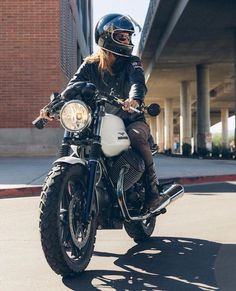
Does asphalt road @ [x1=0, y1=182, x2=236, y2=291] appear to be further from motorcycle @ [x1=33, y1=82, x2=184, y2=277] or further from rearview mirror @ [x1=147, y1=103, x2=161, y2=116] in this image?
rearview mirror @ [x1=147, y1=103, x2=161, y2=116]

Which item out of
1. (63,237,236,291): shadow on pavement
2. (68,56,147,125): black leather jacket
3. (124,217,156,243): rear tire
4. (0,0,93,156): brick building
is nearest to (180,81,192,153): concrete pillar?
(0,0,93,156): brick building

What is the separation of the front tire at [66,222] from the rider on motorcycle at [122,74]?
74 centimetres

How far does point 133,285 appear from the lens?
4145 mm

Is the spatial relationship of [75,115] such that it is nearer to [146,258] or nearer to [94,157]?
[94,157]

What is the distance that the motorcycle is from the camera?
13.5ft

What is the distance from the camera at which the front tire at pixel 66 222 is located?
4.05 m

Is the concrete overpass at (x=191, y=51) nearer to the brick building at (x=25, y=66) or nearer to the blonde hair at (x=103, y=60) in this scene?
the brick building at (x=25, y=66)

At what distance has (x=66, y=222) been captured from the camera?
418 centimetres

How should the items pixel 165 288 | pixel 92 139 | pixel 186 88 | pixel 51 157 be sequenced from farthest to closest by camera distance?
pixel 186 88 < pixel 51 157 < pixel 92 139 < pixel 165 288

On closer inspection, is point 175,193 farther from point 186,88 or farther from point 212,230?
point 186,88

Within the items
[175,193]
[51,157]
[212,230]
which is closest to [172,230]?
[212,230]

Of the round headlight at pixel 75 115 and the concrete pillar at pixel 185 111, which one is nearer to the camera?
the round headlight at pixel 75 115

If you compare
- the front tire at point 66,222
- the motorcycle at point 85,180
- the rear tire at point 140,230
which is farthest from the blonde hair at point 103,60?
the rear tire at point 140,230

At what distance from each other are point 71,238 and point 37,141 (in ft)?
55.2
